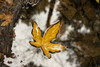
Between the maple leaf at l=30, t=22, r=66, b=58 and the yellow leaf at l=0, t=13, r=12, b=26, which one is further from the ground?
the yellow leaf at l=0, t=13, r=12, b=26

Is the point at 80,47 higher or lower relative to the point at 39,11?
lower

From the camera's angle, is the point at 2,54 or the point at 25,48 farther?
the point at 25,48

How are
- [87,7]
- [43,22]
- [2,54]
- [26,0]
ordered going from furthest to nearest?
[87,7], [43,22], [26,0], [2,54]

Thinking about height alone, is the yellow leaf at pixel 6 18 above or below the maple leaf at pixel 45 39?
above

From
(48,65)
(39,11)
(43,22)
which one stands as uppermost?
(39,11)

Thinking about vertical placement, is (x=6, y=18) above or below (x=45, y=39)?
above

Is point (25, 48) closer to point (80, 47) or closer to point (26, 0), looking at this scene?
point (26, 0)

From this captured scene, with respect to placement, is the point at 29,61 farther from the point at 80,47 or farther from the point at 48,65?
the point at 80,47

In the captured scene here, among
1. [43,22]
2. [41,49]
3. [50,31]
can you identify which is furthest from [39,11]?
[41,49]

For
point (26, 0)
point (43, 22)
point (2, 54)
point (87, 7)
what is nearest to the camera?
point (2, 54)

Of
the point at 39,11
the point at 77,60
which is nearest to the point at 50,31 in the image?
the point at 39,11
